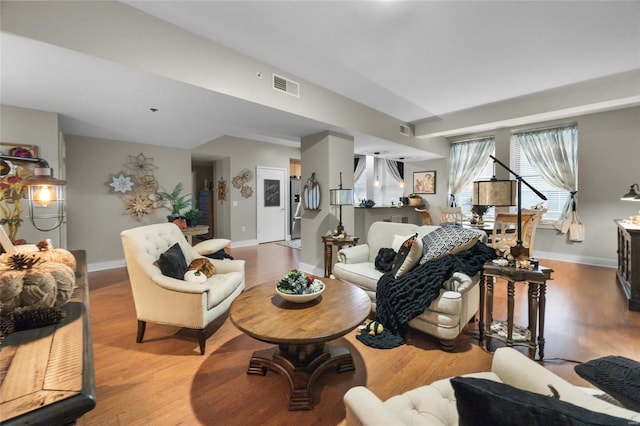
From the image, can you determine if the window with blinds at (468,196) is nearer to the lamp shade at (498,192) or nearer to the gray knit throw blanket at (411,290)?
the gray knit throw blanket at (411,290)

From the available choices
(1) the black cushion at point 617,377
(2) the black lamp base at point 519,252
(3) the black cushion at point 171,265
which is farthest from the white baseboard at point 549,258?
(1) the black cushion at point 617,377

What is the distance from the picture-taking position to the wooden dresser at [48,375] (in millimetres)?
458

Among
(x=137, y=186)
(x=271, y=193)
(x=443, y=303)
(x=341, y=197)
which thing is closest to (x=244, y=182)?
A: (x=271, y=193)

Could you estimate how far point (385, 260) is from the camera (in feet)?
9.57

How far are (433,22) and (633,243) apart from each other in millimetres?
3258

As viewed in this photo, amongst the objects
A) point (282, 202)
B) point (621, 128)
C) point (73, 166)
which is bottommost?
point (282, 202)

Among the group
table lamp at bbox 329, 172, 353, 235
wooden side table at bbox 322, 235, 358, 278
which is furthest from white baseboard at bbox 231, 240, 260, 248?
table lamp at bbox 329, 172, 353, 235

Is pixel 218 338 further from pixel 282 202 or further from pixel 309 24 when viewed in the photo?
pixel 282 202

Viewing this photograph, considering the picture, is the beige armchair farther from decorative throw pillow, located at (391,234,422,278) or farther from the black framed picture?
the black framed picture

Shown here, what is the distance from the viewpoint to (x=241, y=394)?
1.75 metres

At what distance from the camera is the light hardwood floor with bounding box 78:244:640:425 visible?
63.2 inches

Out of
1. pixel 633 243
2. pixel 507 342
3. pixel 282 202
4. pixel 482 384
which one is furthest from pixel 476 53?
pixel 282 202

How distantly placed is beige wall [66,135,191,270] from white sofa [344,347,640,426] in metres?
5.50

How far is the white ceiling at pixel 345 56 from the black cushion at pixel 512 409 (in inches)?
107
